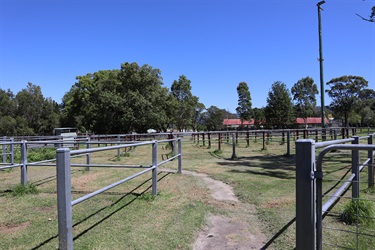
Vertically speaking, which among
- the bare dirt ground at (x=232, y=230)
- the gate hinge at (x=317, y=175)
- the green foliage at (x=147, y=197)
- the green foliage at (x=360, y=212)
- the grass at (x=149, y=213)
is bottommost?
the bare dirt ground at (x=232, y=230)

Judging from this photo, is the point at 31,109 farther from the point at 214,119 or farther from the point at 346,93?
the point at 346,93

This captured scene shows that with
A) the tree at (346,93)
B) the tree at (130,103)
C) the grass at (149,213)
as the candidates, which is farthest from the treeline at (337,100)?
the grass at (149,213)

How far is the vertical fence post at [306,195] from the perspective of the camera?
244cm

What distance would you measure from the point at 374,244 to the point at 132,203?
12.9 ft

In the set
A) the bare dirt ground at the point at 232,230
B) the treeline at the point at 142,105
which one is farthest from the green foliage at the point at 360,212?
the treeline at the point at 142,105

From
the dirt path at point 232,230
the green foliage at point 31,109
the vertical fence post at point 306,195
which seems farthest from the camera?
the green foliage at point 31,109

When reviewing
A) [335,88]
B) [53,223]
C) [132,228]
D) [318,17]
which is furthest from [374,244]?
[335,88]

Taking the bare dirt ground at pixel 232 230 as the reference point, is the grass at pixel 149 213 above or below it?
above

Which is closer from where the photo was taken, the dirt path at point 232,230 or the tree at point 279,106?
the dirt path at point 232,230

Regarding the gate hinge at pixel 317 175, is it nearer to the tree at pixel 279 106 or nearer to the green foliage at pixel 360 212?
the green foliage at pixel 360 212

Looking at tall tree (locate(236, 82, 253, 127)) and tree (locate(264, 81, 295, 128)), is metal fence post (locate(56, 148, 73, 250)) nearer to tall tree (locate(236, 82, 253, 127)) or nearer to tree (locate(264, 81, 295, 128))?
tree (locate(264, 81, 295, 128))

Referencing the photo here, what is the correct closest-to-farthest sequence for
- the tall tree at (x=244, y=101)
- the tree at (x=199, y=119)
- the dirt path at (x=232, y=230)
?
the dirt path at (x=232, y=230), the tall tree at (x=244, y=101), the tree at (x=199, y=119)

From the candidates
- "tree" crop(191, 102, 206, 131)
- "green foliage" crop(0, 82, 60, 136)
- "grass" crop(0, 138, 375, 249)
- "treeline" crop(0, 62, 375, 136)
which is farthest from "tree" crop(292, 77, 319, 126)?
"grass" crop(0, 138, 375, 249)

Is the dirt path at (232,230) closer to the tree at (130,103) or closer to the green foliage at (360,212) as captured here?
the green foliage at (360,212)
